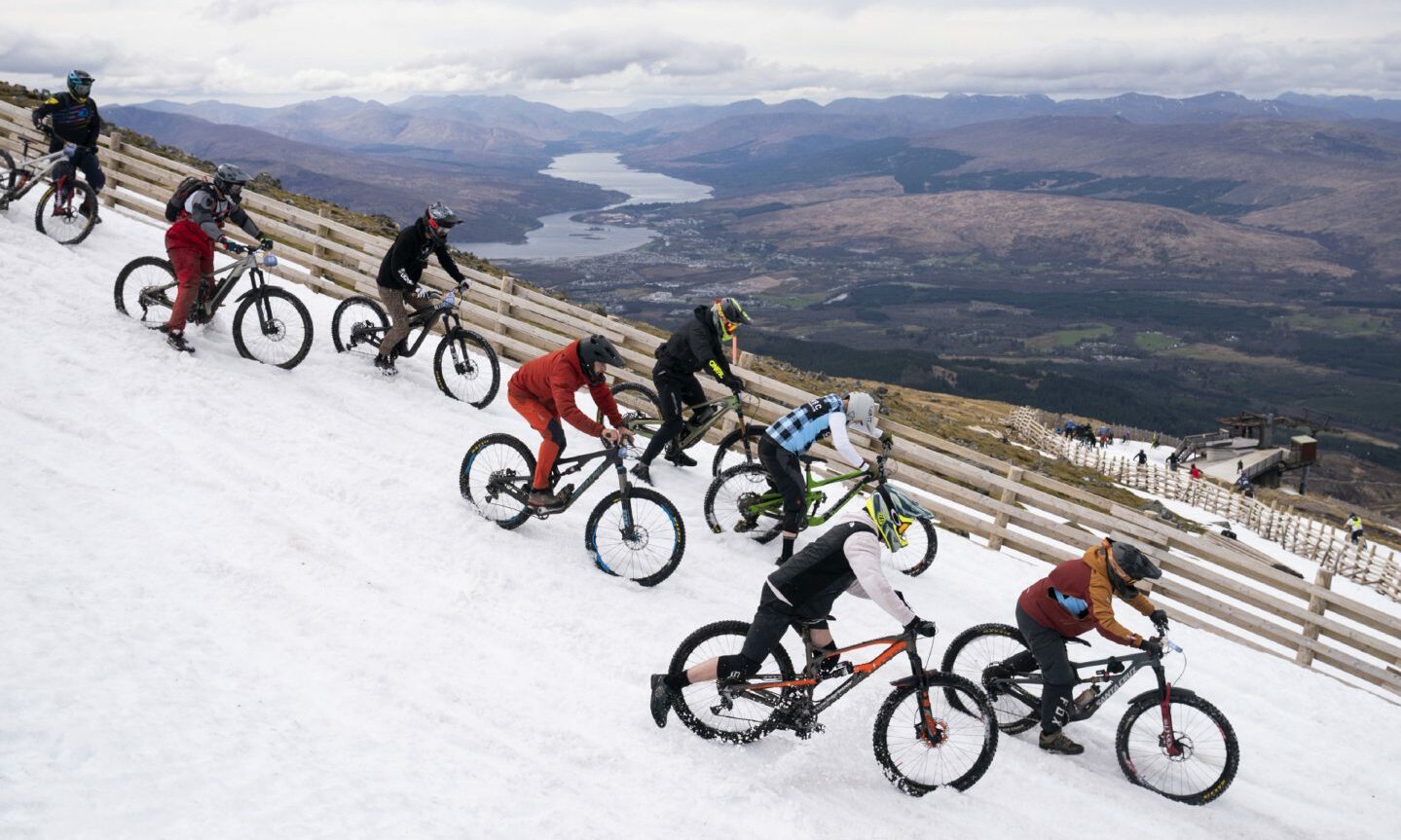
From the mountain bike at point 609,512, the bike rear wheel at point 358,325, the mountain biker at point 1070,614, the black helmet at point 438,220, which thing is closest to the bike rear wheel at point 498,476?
the mountain bike at point 609,512

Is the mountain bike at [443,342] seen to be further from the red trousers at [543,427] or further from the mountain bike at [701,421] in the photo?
the red trousers at [543,427]

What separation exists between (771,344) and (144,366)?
150112 mm

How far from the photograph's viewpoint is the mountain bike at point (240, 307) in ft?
38.4

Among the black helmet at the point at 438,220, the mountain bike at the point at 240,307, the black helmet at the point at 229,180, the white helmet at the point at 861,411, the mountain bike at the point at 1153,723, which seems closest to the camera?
the mountain bike at the point at 1153,723

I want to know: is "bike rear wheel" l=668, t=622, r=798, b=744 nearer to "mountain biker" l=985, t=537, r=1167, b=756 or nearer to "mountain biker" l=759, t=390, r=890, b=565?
"mountain biker" l=985, t=537, r=1167, b=756

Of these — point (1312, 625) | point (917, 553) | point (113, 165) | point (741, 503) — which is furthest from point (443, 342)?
point (1312, 625)

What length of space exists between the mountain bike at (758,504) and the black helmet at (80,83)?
490 inches

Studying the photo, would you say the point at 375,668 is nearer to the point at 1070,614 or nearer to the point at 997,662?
the point at 997,662

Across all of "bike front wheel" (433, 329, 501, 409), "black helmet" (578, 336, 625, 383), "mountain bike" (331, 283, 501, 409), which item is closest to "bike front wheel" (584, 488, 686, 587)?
"black helmet" (578, 336, 625, 383)

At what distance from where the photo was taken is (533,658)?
23.8 feet

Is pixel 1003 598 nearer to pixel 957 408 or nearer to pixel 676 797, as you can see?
pixel 676 797

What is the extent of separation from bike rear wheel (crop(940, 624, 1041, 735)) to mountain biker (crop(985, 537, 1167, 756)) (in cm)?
15

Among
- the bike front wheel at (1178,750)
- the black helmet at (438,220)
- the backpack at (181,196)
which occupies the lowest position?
the bike front wheel at (1178,750)

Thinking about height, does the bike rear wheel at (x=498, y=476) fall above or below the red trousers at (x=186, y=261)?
below
